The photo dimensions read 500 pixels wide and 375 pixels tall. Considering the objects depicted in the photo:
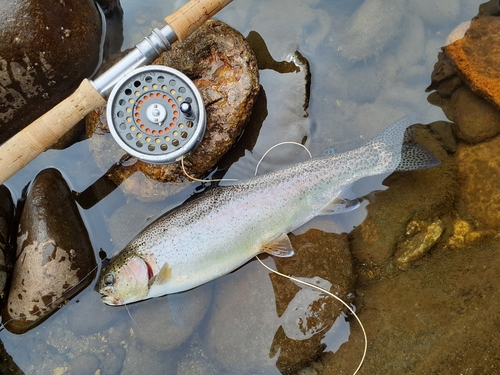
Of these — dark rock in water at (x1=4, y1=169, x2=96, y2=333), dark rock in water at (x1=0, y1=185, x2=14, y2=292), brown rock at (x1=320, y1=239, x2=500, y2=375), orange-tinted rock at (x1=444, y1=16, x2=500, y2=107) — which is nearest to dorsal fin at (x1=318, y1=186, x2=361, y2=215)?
brown rock at (x1=320, y1=239, x2=500, y2=375)

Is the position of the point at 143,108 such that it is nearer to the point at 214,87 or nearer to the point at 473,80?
the point at 214,87

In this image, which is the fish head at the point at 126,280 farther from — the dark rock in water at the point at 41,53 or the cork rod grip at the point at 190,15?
the cork rod grip at the point at 190,15

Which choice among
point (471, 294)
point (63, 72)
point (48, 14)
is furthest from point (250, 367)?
point (48, 14)

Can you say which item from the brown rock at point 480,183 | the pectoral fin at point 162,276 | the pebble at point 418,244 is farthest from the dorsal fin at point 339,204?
the pectoral fin at point 162,276

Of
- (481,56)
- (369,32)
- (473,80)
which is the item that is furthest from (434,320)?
(369,32)

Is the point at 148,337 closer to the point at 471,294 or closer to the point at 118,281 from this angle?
the point at 118,281
